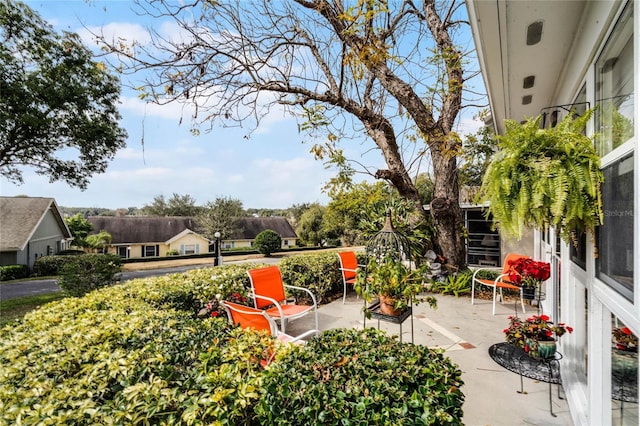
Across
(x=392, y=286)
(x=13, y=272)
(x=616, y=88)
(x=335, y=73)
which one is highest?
(x=335, y=73)

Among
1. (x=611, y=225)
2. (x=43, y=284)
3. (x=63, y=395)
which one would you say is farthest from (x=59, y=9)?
(x=43, y=284)

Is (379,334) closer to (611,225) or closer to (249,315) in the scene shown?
(611,225)

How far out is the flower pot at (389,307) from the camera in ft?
9.47

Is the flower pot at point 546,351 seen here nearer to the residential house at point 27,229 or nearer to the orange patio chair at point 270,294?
the orange patio chair at point 270,294

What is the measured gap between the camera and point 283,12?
4.88 metres

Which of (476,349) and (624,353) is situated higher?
(624,353)

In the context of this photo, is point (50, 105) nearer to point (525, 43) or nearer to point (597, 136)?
point (525, 43)

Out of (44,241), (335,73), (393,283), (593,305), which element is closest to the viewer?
(593,305)

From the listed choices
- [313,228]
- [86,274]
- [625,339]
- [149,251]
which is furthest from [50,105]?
[149,251]

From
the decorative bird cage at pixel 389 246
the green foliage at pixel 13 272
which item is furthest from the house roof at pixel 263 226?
the decorative bird cage at pixel 389 246

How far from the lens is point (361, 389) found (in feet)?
4.39

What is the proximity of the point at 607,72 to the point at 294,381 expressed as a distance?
2.39 metres

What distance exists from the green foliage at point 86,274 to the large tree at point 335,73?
15.8ft

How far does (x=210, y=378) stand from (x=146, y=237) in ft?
116
